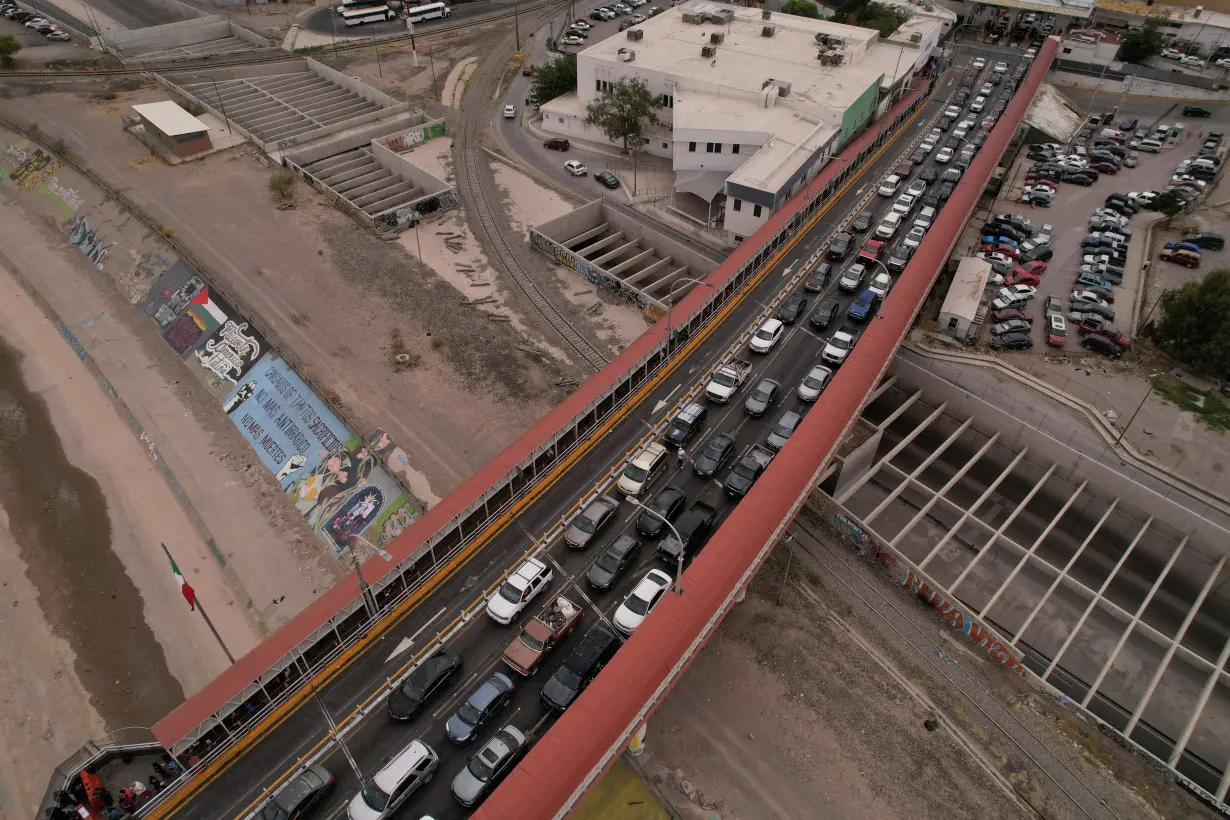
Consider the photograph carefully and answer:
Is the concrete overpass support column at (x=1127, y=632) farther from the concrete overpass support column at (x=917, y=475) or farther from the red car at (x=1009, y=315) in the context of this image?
the red car at (x=1009, y=315)

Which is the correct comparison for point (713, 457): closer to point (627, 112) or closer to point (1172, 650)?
point (1172, 650)

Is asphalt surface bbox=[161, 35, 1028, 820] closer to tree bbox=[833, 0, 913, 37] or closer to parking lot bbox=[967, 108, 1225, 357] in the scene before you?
parking lot bbox=[967, 108, 1225, 357]

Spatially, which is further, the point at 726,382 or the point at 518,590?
the point at 726,382

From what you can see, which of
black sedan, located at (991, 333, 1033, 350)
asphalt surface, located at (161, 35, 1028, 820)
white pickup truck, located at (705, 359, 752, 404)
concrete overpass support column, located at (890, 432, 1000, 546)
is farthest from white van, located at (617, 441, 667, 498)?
black sedan, located at (991, 333, 1033, 350)

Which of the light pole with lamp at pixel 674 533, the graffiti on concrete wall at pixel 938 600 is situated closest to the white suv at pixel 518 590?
the light pole with lamp at pixel 674 533

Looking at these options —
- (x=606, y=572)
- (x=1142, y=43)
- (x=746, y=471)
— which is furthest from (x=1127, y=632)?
(x=1142, y=43)

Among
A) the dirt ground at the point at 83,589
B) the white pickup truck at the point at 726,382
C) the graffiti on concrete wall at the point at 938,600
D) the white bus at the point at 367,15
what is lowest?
the dirt ground at the point at 83,589
